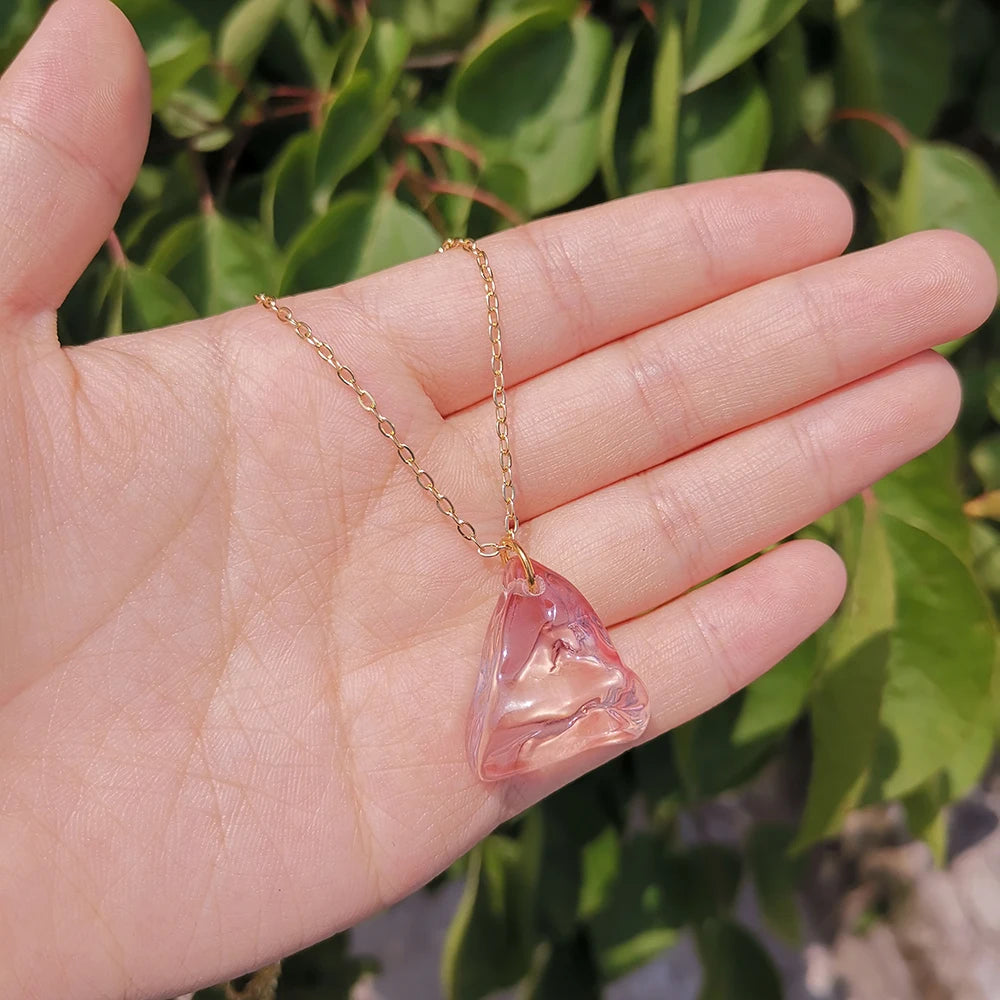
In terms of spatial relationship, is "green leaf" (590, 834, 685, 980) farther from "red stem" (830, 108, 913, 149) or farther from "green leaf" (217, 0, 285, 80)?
"green leaf" (217, 0, 285, 80)

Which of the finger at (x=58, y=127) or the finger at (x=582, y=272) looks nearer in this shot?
the finger at (x=58, y=127)

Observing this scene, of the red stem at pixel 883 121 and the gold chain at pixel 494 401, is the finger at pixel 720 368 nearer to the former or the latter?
the gold chain at pixel 494 401

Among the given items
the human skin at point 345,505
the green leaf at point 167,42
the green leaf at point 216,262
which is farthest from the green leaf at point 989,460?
the green leaf at point 167,42

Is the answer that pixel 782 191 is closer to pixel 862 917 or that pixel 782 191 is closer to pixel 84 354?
pixel 84 354

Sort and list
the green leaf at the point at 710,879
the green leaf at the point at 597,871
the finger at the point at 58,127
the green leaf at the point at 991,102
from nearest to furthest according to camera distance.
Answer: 1. the finger at the point at 58,127
2. the green leaf at the point at 991,102
3. the green leaf at the point at 597,871
4. the green leaf at the point at 710,879

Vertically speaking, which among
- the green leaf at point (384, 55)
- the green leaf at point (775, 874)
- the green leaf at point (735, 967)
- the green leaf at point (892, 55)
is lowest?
the green leaf at point (775, 874)

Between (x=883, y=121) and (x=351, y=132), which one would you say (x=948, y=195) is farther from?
(x=351, y=132)

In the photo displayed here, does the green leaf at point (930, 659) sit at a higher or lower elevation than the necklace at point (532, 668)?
lower
